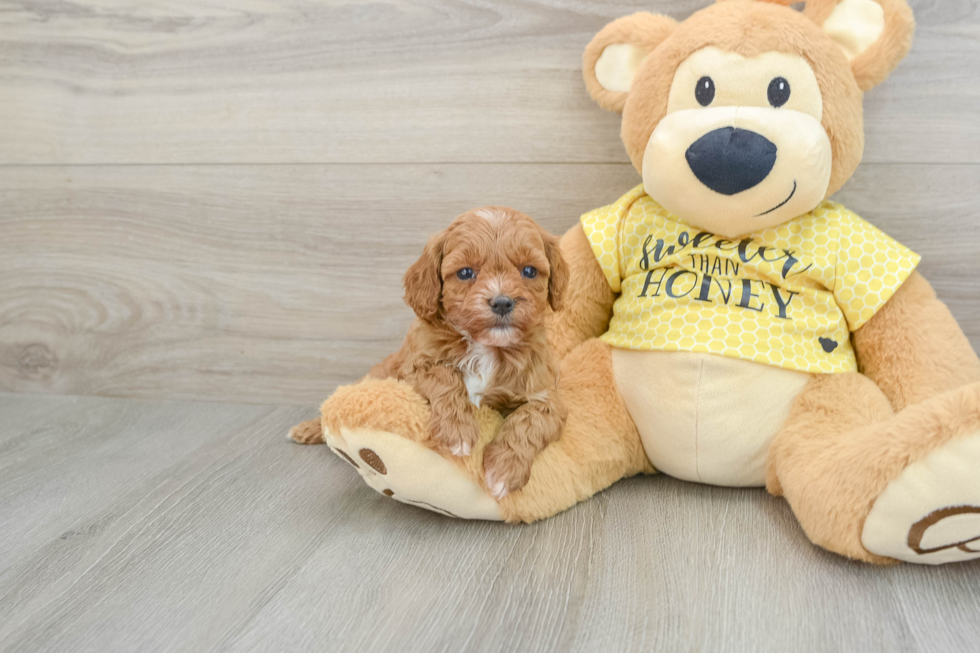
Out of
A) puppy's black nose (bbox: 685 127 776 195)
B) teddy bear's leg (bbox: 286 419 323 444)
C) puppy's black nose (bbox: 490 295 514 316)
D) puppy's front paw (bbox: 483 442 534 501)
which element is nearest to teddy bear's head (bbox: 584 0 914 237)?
puppy's black nose (bbox: 685 127 776 195)

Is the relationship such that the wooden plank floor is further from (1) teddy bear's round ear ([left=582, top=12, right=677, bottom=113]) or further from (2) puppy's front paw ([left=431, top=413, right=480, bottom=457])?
(1) teddy bear's round ear ([left=582, top=12, right=677, bottom=113])

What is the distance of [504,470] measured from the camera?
1035 millimetres

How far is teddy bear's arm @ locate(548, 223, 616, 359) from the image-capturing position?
1288mm

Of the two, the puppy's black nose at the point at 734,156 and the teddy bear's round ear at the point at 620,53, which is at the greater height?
the teddy bear's round ear at the point at 620,53

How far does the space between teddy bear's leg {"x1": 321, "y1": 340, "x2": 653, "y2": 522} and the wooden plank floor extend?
4 cm

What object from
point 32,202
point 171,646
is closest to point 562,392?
point 171,646

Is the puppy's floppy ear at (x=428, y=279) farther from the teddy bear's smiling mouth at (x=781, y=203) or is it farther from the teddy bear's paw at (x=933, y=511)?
the teddy bear's paw at (x=933, y=511)

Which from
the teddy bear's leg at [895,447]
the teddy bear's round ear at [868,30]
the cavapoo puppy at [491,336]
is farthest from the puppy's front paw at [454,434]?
the teddy bear's round ear at [868,30]

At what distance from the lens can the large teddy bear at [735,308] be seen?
1.04m

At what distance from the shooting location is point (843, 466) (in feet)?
3.12

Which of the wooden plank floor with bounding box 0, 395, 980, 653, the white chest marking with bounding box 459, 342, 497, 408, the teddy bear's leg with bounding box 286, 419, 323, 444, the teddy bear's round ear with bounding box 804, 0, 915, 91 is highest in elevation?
the teddy bear's round ear with bounding box 804, 0, 915, 91

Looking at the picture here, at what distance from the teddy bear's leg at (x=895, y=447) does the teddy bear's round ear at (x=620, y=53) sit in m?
0.58

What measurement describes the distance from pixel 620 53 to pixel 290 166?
76cm

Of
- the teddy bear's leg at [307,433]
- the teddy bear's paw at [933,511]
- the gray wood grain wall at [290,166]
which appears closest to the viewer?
the teddy bear's paw at [933,511]
